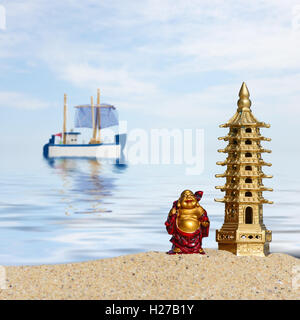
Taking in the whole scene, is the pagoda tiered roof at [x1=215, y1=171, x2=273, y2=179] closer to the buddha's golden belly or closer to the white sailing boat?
the buddha's golden belly

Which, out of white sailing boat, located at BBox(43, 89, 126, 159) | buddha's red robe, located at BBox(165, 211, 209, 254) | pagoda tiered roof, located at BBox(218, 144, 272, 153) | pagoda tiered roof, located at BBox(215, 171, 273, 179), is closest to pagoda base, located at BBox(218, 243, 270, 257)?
buddha's red robe, located at BBox(165, 211, 209, 254)

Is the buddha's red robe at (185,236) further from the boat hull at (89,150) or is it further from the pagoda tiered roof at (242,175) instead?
the boat hull at (89,150)

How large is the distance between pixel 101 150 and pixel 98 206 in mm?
58814

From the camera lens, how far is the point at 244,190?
1248cm

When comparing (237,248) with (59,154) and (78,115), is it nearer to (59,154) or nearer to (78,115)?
(59,154)

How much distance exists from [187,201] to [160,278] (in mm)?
1840

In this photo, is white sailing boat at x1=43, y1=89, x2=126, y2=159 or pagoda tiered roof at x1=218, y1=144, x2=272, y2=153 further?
white sailing boat at x1=43, y1=89, x2=126, y2=159

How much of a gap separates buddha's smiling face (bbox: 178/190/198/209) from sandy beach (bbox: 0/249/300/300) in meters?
1.07

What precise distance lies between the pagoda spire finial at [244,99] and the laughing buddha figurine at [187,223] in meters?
2.42

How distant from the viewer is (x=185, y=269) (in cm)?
1142

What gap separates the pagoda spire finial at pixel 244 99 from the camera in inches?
505

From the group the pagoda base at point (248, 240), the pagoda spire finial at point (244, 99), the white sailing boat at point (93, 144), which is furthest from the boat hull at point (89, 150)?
the pagoda base at point (248, 240)

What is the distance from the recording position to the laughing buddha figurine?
39.6ft
